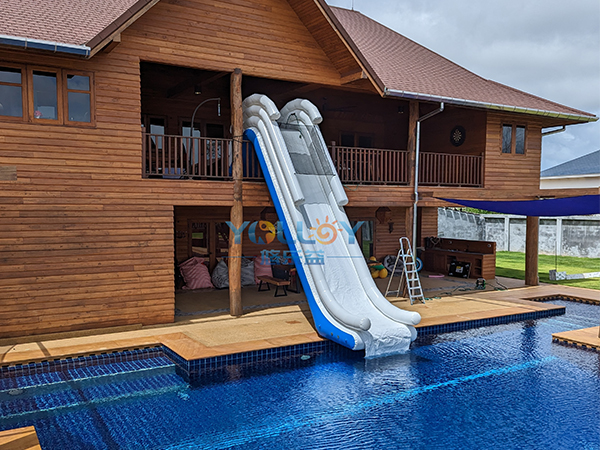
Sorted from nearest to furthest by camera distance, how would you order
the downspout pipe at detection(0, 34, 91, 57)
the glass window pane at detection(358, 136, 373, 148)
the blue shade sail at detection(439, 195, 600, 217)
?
the downspout pipe at detection(0, 34, 91, 57)
the blue shade sail at detection(439, 195, 600, 217)
the glass window pane at detection(358, 136, 373, 148)

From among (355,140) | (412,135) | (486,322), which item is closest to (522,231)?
(355,140)

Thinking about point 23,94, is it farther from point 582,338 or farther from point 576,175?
point 576,175

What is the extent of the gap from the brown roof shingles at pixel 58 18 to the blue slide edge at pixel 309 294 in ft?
Result: 12.3

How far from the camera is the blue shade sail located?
929cm

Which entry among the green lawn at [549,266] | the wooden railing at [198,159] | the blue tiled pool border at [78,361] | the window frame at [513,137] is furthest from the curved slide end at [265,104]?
the green lawn at [549,266]

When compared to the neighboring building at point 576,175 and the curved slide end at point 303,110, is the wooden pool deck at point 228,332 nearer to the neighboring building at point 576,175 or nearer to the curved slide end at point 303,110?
the curved slide end at point 303,110

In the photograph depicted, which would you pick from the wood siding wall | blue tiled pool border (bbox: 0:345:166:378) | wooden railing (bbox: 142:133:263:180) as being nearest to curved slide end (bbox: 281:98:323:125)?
wooden railing (bbox: 142:133:263:180)

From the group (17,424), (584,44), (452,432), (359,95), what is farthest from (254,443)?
(584,44)

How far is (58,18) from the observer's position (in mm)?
9328

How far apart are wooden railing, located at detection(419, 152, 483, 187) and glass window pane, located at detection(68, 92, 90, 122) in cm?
875

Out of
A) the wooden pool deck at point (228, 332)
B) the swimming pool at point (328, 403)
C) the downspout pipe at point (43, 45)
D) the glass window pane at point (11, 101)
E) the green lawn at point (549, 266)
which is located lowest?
the swimming pool at point (328, 403)

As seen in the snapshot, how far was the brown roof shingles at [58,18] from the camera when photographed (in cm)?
836

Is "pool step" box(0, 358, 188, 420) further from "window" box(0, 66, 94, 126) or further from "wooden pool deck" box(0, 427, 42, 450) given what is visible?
"window" box(0, 66, 94, 126)

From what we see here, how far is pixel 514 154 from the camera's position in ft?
49.3
